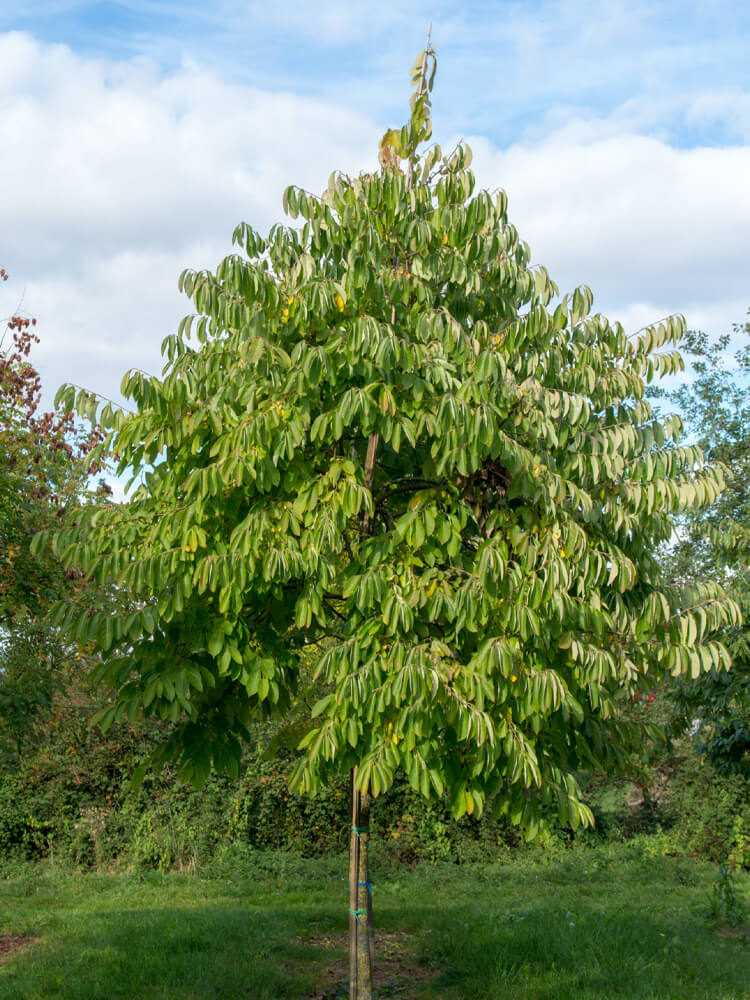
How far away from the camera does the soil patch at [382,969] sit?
658 centimetres

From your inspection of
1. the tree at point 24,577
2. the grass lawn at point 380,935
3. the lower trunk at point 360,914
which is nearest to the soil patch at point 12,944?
the grass lawn at point 380,935

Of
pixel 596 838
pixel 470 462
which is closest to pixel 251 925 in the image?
pixel 470 462

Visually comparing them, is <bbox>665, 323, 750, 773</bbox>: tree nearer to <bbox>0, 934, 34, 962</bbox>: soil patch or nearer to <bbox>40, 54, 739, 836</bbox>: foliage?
<bbox>40, 54, 739, 836</bbox>: foliage

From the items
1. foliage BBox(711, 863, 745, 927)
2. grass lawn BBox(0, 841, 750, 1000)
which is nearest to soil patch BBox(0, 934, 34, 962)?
grass lawn BBox(0, 841, 750, 1000)

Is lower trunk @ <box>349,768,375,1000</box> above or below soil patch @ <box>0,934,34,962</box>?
above

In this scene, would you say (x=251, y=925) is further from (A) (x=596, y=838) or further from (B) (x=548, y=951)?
(A) (x=596, y=838)

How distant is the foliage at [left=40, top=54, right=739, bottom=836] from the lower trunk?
3.59ft

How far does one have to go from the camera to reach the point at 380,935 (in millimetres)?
8289

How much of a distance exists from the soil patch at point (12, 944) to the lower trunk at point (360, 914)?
3381mm

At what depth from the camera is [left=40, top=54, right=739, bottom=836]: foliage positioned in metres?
4.53

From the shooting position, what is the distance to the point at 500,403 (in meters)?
4.70

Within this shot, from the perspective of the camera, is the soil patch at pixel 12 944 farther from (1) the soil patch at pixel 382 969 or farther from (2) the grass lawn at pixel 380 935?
(1) the soil patch at pixel 382 969

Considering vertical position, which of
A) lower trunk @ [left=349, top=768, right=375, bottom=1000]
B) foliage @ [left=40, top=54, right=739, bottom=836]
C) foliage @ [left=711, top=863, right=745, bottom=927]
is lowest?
foliage @ [left=711, top=863, right=745, bottom=927]

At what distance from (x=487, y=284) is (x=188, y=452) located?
2.12m
